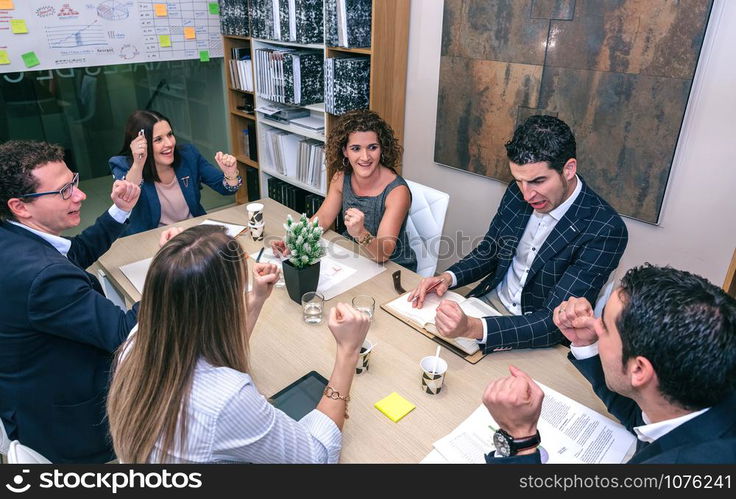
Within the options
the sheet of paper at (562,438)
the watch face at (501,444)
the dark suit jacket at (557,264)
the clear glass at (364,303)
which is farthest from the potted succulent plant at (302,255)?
the watch face at (501,444)

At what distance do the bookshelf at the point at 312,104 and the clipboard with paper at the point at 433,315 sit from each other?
1717mm

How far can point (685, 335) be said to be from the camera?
3.04ft

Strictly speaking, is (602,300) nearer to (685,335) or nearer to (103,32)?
(685,335)

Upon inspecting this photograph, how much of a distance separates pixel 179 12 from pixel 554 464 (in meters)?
3.91

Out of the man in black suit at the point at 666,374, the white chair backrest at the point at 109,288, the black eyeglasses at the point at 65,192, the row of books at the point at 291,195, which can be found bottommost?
the row of books at the point at 291,195

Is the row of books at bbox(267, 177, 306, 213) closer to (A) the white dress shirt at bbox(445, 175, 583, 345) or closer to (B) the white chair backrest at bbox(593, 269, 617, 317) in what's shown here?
(A) the white dress shirt at bbox(445, 175, 583, 345)

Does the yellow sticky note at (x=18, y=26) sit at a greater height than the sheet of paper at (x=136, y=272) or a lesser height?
greater

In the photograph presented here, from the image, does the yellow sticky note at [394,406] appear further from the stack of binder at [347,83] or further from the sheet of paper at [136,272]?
the stack of binder at [347,83]

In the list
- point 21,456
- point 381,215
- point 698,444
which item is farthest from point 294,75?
point 698,444

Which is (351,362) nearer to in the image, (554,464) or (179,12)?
(554,464)

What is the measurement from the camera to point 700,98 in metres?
2.06

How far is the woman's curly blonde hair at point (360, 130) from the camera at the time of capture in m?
2.34

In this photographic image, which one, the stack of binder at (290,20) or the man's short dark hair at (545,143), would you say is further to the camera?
the stack of binder at (290,20)

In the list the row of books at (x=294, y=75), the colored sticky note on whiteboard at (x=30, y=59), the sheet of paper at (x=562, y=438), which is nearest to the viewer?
the sheet of paper at (x=562, y=438)
